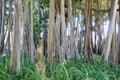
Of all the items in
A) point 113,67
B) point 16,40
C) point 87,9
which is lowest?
point 113,67

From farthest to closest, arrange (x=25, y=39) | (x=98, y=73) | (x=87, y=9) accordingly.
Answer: (x=25, y=39) < (x=87, y=9) < (x=98, y=73)

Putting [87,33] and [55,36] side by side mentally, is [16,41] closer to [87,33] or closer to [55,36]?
[55,36]

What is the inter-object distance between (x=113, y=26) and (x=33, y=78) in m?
2.37

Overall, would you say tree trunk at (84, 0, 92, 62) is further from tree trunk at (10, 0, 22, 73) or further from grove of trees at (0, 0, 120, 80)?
tree trunk at (10, 0, 22, 73)

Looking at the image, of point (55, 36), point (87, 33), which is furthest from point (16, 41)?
point (87, 33)

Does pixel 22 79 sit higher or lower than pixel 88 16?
lower

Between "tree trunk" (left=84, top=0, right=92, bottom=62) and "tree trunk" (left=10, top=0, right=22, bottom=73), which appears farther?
"tree trunk" (left=84, top=0, right=92, bottom=62)

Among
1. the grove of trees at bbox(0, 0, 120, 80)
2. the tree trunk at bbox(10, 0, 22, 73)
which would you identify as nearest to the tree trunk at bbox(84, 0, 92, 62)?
the grove of trees at bbox(0, 0, 120, 80)

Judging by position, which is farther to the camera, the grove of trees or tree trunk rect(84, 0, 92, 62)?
tree trunk rect(84, 0, 92, 62)

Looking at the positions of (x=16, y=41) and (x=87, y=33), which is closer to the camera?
(x=16, y=41)

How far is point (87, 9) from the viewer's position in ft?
19.7

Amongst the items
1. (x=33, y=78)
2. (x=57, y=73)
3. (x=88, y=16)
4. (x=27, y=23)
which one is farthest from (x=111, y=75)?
(x=27, y=23)

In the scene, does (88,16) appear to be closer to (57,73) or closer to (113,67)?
(113,67)

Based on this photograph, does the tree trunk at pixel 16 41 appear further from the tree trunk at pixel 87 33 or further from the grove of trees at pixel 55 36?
the tree trunk at pixel 87 33
